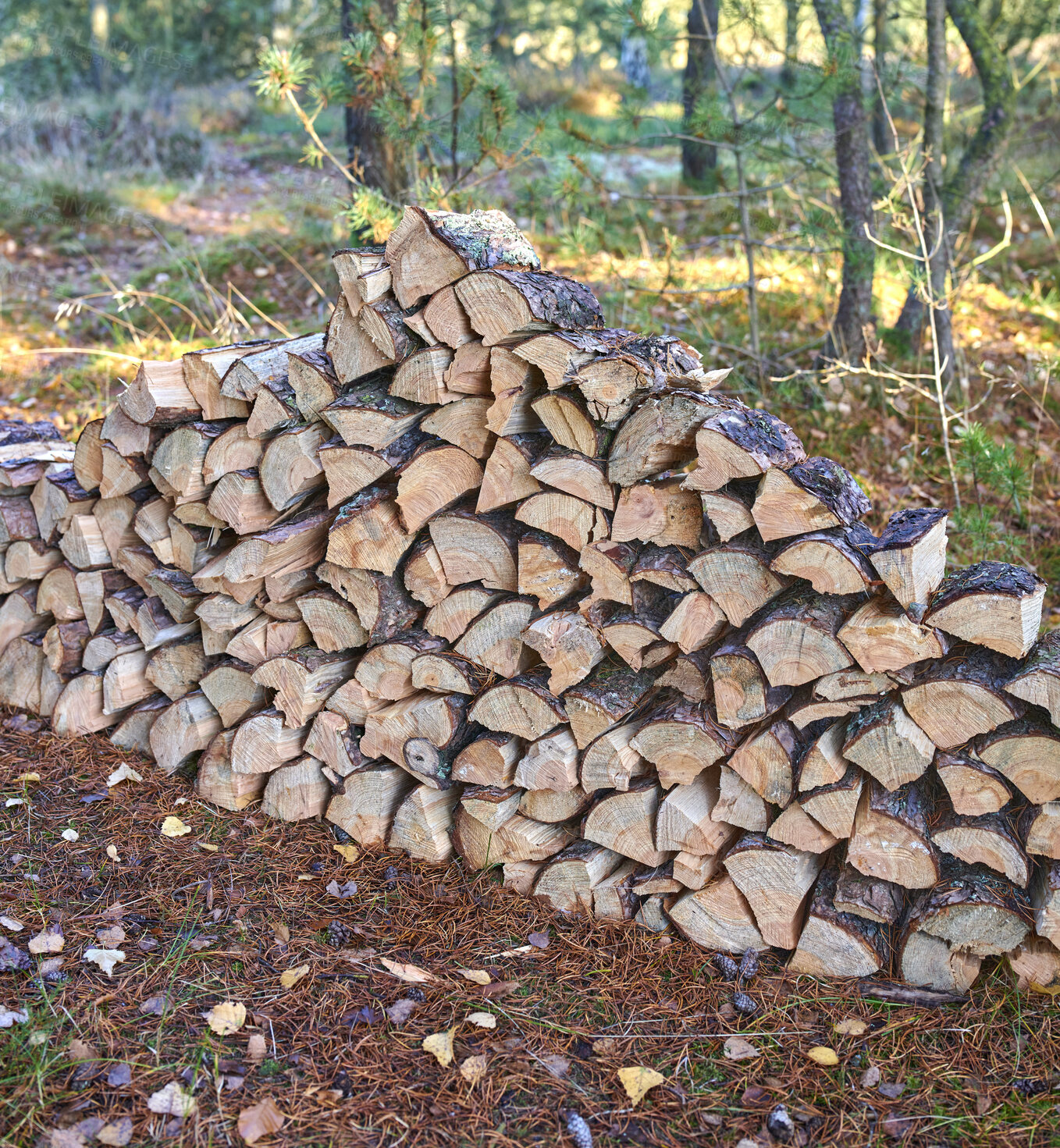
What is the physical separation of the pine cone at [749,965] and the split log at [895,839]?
0.39 m

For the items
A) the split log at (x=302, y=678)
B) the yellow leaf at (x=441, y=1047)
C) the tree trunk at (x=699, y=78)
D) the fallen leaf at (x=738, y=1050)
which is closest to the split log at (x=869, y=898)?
the fallen leaf at (x=738, y=1050)

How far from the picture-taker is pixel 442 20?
164 inches

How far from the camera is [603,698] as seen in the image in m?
2.41

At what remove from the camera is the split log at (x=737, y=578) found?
7.30ft

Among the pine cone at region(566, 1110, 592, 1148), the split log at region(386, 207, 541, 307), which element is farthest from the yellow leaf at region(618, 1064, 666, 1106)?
the split log at region(386, 207, 541, 307)

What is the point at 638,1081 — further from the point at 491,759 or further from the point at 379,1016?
the point at 491,759

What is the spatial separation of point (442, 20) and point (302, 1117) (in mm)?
4375

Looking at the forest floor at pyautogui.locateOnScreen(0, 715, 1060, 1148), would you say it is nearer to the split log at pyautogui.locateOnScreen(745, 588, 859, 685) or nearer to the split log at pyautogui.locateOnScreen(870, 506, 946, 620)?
the split log at pyautogui.locateOnScreen(745, 588, 859, 685)

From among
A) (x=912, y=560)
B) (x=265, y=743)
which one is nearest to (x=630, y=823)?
(x=912, y=560)

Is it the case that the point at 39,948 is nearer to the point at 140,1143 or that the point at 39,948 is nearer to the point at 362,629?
the point at 140,1143

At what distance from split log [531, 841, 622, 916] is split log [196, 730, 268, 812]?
103cm

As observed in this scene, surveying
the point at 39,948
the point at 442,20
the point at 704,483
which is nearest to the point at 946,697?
the point at 704,483

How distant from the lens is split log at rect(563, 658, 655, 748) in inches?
94.8

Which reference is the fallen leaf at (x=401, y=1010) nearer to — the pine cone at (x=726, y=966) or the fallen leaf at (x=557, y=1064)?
the fallen leaf at (x=557, y=1064)
